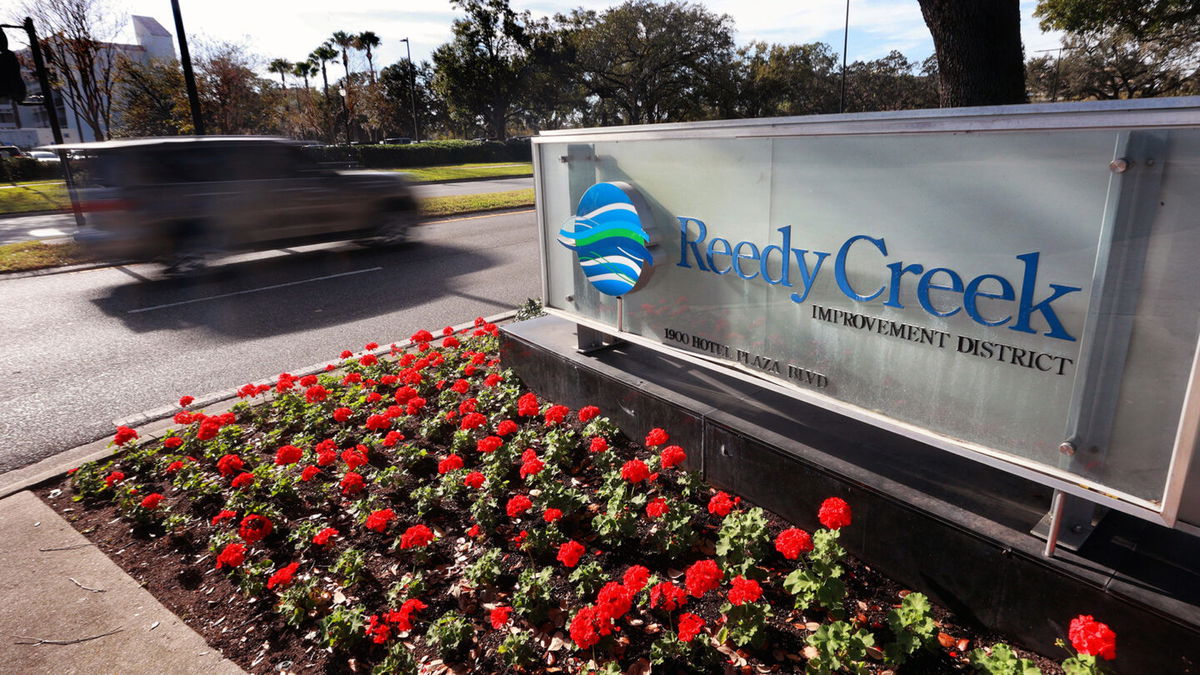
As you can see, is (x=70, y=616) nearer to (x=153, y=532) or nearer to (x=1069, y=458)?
(x=153, y=532)

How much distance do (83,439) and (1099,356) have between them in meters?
6.19

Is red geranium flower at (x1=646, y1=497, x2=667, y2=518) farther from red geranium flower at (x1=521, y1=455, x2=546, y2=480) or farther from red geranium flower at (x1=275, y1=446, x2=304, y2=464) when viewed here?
red geranium flower at (x1=275, y1=446, x2=304, y2=464)

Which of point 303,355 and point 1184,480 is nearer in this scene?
point 1184,480

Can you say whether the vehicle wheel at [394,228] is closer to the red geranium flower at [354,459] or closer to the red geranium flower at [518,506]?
the red geranium flower at [354,459]

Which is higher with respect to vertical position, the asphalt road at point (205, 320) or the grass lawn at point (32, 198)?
the grass lawn at point (32, 198)

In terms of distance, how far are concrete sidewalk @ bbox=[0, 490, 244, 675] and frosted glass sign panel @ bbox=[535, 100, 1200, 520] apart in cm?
287

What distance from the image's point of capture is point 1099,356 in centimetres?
221

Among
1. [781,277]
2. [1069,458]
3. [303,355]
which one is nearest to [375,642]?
[781,277]

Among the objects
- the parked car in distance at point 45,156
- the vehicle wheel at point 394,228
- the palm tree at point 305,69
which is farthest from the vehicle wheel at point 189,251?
the palm tree at point 305,69

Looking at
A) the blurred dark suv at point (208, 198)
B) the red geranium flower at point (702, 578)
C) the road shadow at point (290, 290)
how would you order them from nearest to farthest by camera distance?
the red geranium flower at point (702, 578), the road shadow at point (290, 290), the blurred dark suv at point (208, 198)

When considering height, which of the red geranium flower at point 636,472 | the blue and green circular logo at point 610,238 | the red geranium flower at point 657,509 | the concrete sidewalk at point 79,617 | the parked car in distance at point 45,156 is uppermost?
the parked car in distance at point 45,156

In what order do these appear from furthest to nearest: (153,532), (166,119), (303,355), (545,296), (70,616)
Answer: (166,119)
(303,355)
(545,296)
(153,532)
(70,616)

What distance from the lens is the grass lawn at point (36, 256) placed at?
11188 millimetres

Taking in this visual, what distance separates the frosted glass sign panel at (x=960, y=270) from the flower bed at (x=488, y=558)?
63 cm
